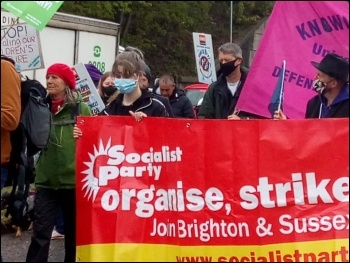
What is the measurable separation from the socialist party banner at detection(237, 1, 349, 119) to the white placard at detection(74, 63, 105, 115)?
2136 mm

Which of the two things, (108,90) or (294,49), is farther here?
(108,90)

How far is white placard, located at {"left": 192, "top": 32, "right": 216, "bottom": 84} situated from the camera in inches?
562

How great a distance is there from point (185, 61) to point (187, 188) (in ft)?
61.4

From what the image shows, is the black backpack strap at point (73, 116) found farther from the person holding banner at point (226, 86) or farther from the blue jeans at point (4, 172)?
the person holding banner at point (226, 86)

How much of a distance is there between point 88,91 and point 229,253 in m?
3.13

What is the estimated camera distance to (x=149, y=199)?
525 centimetres

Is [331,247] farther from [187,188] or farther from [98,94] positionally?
[98,94]

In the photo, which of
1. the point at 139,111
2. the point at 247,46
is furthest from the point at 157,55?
the point at 139,111

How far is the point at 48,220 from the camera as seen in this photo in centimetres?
565

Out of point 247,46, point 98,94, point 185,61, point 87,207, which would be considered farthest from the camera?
point 185,61

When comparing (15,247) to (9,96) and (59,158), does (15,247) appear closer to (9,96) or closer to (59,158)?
(59,158)

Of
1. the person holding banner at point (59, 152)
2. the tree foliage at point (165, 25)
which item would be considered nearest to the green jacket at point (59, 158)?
the person holding banner at point (59, 152)

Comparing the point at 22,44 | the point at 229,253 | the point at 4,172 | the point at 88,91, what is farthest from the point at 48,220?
the point at 22,44

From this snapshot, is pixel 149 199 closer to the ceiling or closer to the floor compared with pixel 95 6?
closer to the floor
